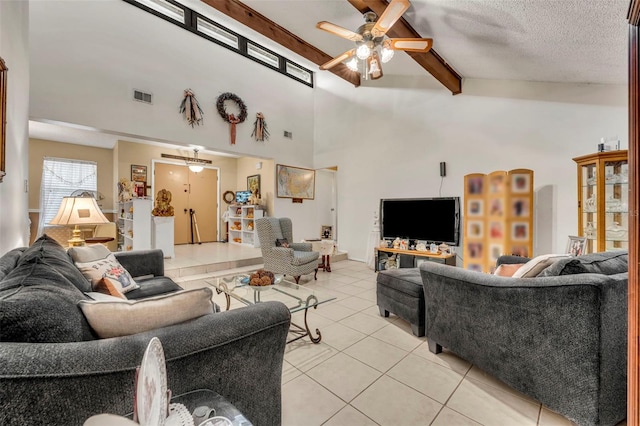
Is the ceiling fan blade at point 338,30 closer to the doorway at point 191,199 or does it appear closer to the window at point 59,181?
the doorway at point 191,199

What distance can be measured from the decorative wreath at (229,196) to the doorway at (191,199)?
241mm

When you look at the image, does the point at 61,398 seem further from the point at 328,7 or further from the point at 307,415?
the point at 328,7

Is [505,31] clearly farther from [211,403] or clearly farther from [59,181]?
[59,181]

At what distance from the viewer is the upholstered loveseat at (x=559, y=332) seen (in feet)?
4.10

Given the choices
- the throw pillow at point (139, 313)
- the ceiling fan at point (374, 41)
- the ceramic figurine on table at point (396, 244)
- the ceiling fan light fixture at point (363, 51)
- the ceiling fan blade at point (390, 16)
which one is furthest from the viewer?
the ceramic figurine on table at point (396, 244)

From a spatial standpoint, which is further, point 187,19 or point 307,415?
point 187,19

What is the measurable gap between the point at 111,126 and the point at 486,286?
4885 millimetres

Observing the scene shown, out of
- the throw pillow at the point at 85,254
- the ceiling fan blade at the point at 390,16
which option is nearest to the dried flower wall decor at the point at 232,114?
the ceiling fan blade at the point at 390,16

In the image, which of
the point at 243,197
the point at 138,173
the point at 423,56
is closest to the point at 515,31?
the point at 423,56

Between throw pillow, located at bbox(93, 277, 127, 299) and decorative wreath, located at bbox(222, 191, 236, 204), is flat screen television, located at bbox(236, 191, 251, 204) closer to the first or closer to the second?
decorative wreath, located at bbox(222, 191, 236, 204)

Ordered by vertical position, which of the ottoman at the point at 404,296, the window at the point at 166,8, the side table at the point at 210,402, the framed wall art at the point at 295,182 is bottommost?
the ottoman at the point at 404,296

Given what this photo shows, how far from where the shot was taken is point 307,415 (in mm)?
1431

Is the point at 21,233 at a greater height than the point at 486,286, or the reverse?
the point at 21,233

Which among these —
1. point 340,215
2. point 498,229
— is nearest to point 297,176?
point 340,215
